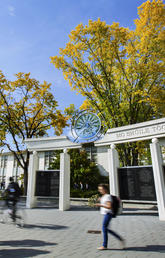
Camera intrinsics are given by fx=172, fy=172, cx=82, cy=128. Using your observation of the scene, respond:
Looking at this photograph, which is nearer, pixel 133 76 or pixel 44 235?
pixel 44 235

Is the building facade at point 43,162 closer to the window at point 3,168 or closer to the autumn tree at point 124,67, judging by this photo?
the window at point 3,168

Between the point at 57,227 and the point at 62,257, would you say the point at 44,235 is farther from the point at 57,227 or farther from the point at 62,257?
the point at 62,257

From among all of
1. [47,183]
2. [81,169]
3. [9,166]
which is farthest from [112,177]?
[9,166]

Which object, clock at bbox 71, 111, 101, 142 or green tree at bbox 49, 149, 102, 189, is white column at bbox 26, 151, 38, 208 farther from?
green tree at bbox 49, 149, 102, 189

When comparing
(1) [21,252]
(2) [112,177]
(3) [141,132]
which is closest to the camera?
(1) [21,252]

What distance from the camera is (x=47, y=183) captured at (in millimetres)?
11703

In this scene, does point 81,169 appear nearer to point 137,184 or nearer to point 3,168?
point 137,184

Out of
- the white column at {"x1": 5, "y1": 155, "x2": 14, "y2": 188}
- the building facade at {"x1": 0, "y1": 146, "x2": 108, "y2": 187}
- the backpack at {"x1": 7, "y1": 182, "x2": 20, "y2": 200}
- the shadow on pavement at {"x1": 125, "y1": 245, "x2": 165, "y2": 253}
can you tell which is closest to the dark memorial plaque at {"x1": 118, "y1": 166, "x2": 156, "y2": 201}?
the shadow on pavement at {"x1": 125, "y1": 245, "x2": 165, "y2": 253}

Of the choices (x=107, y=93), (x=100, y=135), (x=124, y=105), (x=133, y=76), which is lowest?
(x=100, y=135)

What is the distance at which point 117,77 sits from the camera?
14867mm

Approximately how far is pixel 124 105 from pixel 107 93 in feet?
5.75

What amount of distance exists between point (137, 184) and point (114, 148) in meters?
2.46

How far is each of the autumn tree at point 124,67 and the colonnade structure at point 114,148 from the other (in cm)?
326

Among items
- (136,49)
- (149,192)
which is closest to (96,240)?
(149,192)
